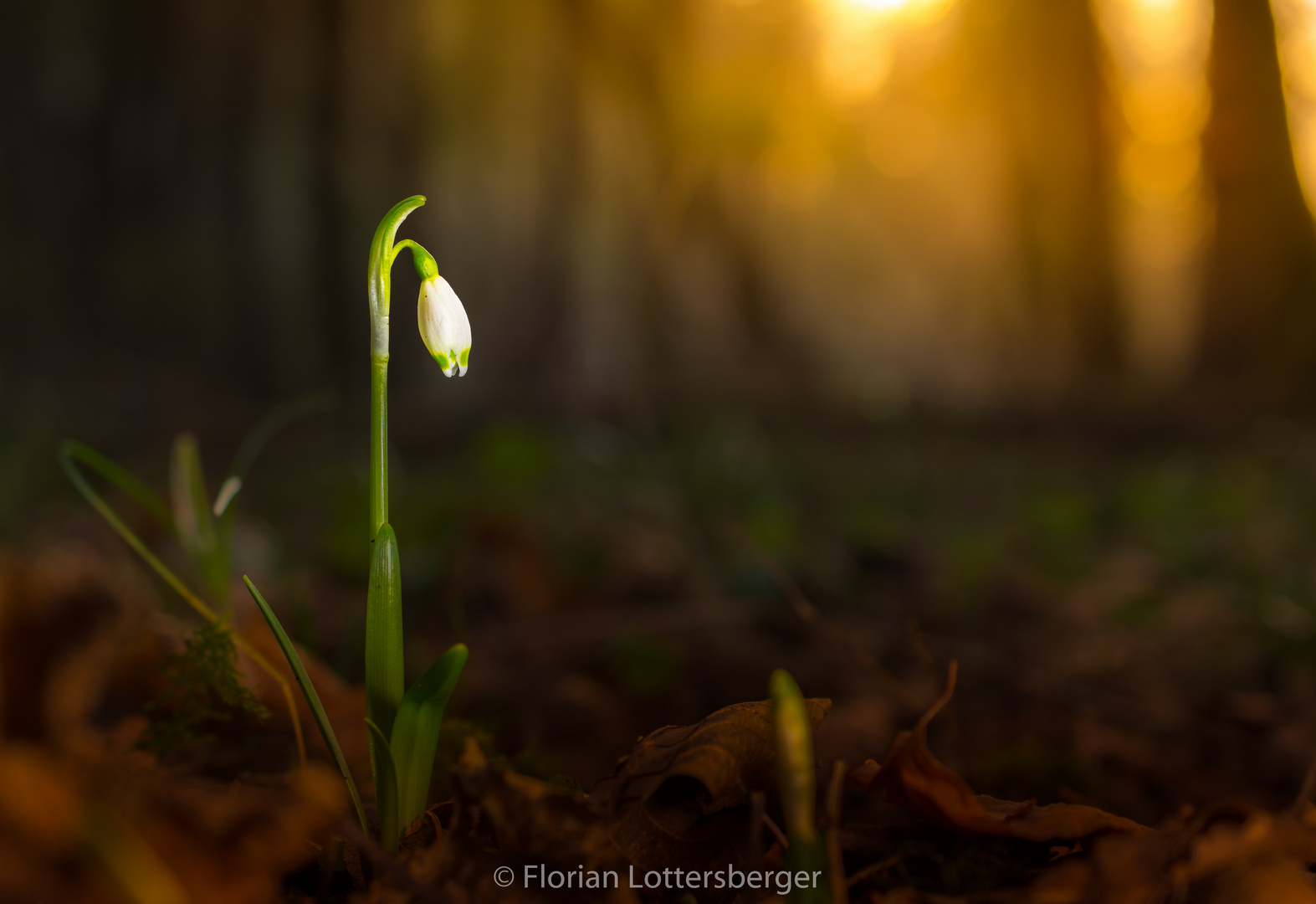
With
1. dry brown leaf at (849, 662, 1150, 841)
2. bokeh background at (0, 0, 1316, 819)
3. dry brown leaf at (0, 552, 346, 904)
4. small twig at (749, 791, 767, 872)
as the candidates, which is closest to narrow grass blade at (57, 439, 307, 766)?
dry brown leaf at (0, 552, 346, 904)

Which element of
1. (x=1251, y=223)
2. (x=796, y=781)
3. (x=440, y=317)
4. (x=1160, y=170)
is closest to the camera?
(x=796, y=781)

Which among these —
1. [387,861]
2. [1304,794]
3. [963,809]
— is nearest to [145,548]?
[387,861]

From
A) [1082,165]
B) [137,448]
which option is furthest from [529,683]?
[1082,165]

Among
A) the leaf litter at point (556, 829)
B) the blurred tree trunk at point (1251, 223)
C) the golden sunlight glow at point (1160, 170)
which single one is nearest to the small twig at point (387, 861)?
the leaf litter at point (556, 829)

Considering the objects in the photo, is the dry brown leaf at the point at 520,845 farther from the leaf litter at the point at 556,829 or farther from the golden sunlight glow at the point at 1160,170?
the golden sunlight glow at the point at 1160,170

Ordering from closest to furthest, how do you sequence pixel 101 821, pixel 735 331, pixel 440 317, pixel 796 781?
pixel 101 821 < pixel 796 781 < pixel 440 317 < pixel 735 331

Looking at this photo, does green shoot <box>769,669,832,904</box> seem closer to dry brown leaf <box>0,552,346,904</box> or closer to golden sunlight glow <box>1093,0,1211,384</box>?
dry brown leaf <box>0,552,346,904</box>

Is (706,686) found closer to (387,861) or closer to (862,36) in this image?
(387,861)

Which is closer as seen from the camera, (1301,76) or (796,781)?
(796,781)
